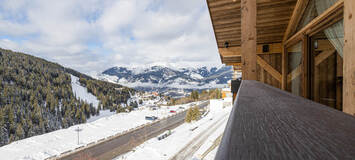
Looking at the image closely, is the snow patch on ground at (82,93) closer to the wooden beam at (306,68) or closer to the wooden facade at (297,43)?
the wooden facade at (297,43)

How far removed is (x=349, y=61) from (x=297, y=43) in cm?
209

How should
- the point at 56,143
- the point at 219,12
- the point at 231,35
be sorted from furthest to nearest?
the point at 56,143, the point at 231,35, the point at 219,12

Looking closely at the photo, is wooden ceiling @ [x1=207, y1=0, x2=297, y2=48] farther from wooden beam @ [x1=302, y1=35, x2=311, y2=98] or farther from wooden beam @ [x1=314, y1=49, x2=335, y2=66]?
wooden beam @ [x1=314, y1=49, x2=335, y2=66]

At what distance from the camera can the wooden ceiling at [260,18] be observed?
2980mm

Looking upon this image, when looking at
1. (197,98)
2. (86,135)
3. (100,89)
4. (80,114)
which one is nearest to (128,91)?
(100,89)

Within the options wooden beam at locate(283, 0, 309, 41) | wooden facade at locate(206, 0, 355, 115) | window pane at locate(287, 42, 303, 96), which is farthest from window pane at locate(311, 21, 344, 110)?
wooden beam at locate(283, 0, 309, 41)

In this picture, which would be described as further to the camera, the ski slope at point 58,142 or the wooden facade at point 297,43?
the ski slope at point 58,142

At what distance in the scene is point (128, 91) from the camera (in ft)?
255

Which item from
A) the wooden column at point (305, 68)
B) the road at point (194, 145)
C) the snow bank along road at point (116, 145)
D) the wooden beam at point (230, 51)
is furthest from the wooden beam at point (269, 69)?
the snow bank along road at point (116, 145)

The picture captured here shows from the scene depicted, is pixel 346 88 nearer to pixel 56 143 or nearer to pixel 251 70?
pixel 251 70

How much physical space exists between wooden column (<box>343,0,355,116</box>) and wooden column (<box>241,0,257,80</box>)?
90 centimetres

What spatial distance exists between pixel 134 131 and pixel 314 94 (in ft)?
103

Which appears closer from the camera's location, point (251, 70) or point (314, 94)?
point (251, 70)

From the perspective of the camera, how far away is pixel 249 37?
6.77ft
